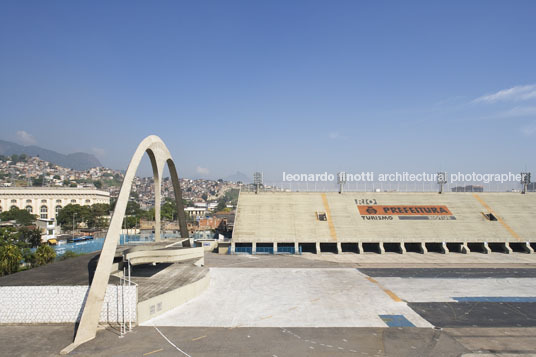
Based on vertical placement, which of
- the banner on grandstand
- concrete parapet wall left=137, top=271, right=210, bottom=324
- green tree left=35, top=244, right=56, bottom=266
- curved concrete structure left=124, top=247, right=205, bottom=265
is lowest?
concrete parapet wall left=137, top=271, right=210, bottom=324

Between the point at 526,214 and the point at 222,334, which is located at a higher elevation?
the point at 526,214

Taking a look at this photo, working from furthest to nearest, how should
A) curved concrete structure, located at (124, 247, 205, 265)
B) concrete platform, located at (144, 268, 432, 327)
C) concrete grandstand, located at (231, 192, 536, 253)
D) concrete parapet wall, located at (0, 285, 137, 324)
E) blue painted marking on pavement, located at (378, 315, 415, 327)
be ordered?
concrete grandstand, located at (231, 192, 536, 253) → curved concrete structure, located at (124, 247, 205, 265) → concrete platform, located at (144, 268, 432, 327) → blue painted marking on pavement, located at (378, 315, 415, 327) → concrete parapet wall, located at (0, 285, 137, 324)

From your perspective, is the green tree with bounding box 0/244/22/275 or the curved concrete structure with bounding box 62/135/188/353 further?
the green tree with bounding box 0/244/22/275

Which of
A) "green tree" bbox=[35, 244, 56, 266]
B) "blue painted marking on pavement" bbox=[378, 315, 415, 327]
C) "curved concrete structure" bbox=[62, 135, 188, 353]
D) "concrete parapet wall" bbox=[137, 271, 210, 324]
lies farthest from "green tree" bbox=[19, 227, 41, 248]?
"blue painted marking on pavement" bbox=[378, 315, 415, 327]

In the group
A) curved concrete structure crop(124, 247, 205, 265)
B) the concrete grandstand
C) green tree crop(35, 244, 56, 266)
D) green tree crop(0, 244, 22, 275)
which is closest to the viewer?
curved concrete structure crop(124, 247, 205, 265)

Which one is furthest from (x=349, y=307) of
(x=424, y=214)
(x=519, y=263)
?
(x=424, y=214)

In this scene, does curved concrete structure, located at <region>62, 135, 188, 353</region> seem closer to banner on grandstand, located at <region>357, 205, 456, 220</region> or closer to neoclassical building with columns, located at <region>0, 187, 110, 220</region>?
banner on grandstand, located at <region>357, 205, 456, 220</region>

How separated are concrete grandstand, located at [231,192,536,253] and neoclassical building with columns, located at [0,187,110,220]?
11287 centimetres

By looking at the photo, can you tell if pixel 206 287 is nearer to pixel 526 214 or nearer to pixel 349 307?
pixel 349 307

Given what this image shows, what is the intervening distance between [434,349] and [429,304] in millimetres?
10782

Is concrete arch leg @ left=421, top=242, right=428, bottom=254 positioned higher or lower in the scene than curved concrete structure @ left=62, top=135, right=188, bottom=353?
lower

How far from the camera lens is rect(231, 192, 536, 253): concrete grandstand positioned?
61969 millimetres

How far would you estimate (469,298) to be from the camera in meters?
33.3

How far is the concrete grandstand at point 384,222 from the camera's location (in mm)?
61969
